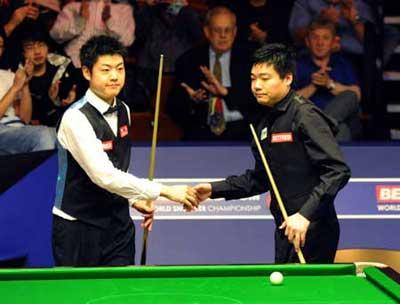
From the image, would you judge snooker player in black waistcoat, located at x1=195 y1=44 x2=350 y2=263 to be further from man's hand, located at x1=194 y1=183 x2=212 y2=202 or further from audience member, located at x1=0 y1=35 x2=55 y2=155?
audience member, located at x1=0 y1=35 x2=55 y2=155

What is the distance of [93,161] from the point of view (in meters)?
4.92

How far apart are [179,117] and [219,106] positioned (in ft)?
0.97

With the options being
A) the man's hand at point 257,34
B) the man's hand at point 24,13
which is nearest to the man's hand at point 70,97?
the man's hand at point 24,13

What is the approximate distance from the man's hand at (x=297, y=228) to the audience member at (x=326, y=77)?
2898 mm

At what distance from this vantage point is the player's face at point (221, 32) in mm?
7645

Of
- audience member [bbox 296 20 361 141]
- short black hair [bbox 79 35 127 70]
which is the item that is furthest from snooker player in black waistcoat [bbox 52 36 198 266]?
audience member [bbox 296 20 361 141]

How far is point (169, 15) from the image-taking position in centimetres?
785

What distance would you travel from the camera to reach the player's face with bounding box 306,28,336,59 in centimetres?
777

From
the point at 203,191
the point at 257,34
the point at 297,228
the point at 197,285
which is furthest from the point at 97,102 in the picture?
the point at 257,34

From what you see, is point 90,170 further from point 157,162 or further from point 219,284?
point 157,162

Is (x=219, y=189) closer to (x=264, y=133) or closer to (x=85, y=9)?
(x=264, y=133)

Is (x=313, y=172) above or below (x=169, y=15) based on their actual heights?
below

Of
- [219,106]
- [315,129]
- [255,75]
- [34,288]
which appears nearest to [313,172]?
[315,129]

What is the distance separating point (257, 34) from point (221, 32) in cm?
28
